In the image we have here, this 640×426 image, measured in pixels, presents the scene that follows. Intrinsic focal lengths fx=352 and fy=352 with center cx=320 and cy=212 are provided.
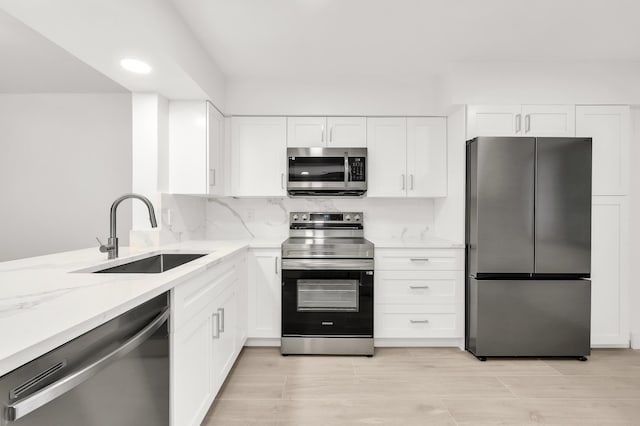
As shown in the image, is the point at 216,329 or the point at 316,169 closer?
the point at 216,329

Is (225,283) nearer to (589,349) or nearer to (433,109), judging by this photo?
(433,109)

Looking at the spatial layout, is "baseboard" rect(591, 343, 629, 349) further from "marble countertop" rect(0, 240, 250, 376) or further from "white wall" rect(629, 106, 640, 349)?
"marble countertop" rect(0, 240, 250, 376)

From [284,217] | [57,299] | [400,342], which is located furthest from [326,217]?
[57,299]

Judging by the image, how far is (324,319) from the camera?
2.93 meters

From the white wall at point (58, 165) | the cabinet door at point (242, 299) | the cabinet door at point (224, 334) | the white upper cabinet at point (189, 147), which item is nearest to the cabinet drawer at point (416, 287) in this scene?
the cabinet door at point (242, 299)

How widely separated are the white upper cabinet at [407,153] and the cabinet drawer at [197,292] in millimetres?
1706

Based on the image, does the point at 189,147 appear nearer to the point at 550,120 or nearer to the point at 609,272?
the point at 550,120

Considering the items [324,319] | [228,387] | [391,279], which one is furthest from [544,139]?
[228,387]

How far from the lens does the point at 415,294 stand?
306 cm

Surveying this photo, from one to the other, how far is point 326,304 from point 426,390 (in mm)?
974

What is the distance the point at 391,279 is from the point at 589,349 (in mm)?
1635

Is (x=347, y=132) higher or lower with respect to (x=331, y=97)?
lower

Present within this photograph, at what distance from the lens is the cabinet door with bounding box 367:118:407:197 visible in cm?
337

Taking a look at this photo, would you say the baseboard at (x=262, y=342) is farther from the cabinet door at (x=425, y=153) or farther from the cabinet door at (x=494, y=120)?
the cabinet door at (x=494, y=120)
